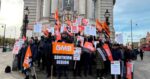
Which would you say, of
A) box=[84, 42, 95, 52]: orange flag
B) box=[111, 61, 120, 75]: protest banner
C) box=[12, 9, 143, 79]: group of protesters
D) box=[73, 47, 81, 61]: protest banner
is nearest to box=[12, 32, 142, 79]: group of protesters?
box=[12, 9, 143, 79]: group of protesters

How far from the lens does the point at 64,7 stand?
44.9 meters

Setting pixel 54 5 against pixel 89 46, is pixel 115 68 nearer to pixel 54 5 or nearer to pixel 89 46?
pixel 89 46

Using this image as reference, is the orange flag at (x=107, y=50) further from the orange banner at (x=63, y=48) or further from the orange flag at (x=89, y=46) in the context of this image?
the orange banner at (x=63, y=48)

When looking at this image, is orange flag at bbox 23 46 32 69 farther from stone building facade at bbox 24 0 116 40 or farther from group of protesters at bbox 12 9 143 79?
stone building facade at bbox 24 0 116 40

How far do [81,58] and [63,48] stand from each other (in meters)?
1.96

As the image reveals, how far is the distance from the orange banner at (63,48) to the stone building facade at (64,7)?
27491mm

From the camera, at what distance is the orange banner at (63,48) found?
1599 cm

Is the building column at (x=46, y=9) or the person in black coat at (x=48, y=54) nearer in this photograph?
the person in black coat at (x=48, y=54)

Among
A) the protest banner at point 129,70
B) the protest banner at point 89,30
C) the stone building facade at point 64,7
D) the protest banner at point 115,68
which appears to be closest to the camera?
the protest banner at point 115,68

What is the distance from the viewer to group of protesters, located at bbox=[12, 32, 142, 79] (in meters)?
16.6

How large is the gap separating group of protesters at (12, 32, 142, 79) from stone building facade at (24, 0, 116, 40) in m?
25.7

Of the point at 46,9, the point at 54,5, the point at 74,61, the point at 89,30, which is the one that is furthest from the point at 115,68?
the point at 46,9

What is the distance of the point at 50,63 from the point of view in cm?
1662

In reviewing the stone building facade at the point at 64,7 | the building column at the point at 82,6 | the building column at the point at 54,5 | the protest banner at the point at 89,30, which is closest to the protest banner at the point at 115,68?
the protest banner at the point at 89,30
